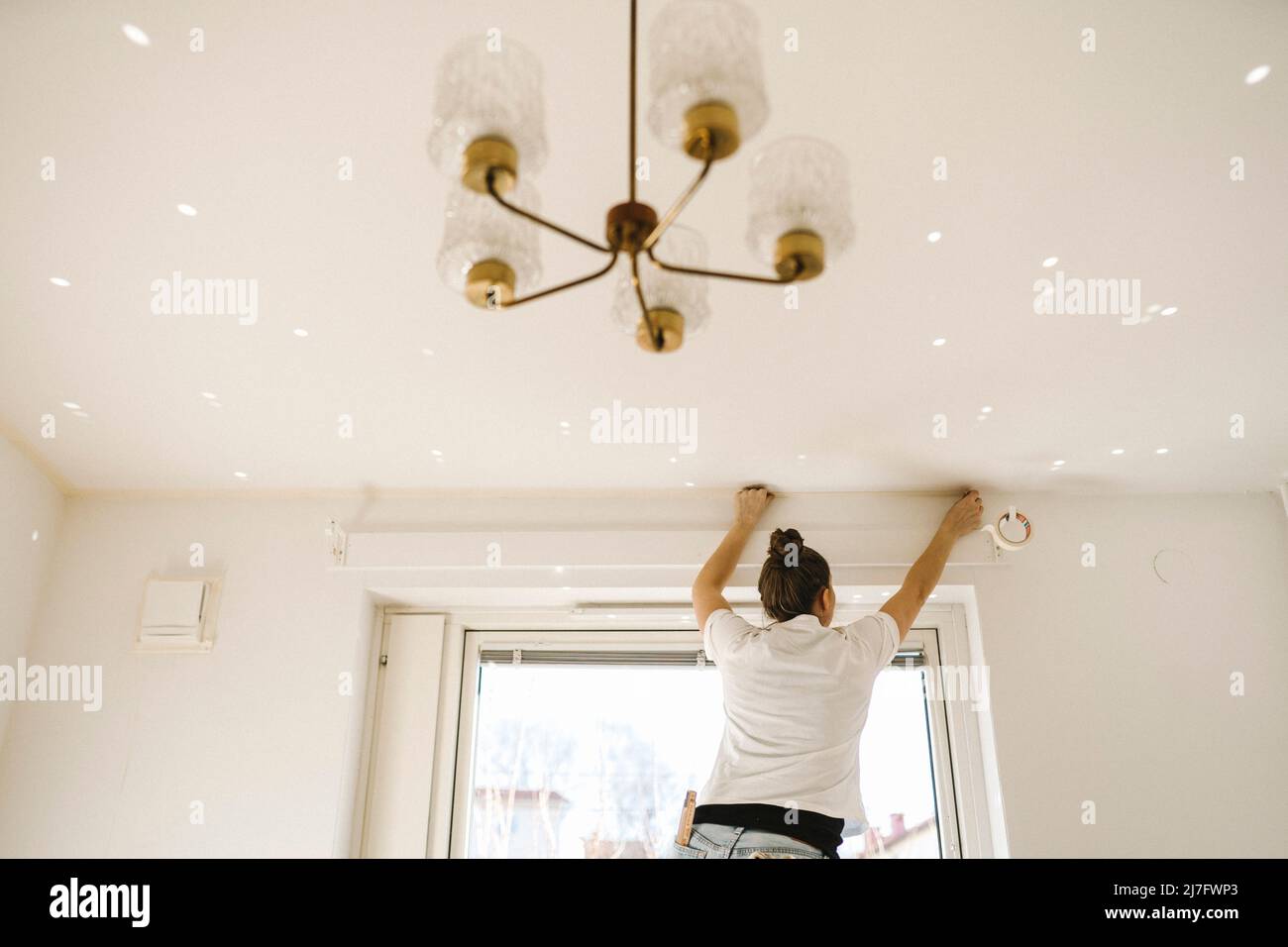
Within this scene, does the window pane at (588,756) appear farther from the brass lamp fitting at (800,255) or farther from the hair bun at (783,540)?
the brass lamp fitting at (800,255)

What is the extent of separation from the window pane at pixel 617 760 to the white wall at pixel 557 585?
0.34m

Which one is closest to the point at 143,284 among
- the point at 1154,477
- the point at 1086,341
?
the point at 1086,341

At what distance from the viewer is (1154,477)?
8.67 ft

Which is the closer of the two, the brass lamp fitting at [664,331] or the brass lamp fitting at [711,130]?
the brass lamp fitting at [711,130]

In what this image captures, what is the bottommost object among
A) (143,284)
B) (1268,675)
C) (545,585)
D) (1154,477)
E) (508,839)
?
(508,839)

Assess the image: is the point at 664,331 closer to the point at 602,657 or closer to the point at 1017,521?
the point at 1017,521

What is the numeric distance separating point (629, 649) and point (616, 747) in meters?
0.32

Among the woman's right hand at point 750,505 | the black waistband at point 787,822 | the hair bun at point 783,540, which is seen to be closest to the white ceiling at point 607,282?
the woman's right hand at point 750,505

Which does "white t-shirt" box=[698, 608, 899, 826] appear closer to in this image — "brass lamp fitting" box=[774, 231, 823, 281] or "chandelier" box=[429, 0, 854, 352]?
"chandelier" box=[429, 0, 854, 352]

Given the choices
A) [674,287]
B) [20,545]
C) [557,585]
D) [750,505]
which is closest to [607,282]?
[674,287]

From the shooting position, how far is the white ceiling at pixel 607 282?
1.34 metres

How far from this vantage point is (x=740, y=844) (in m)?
1.64
